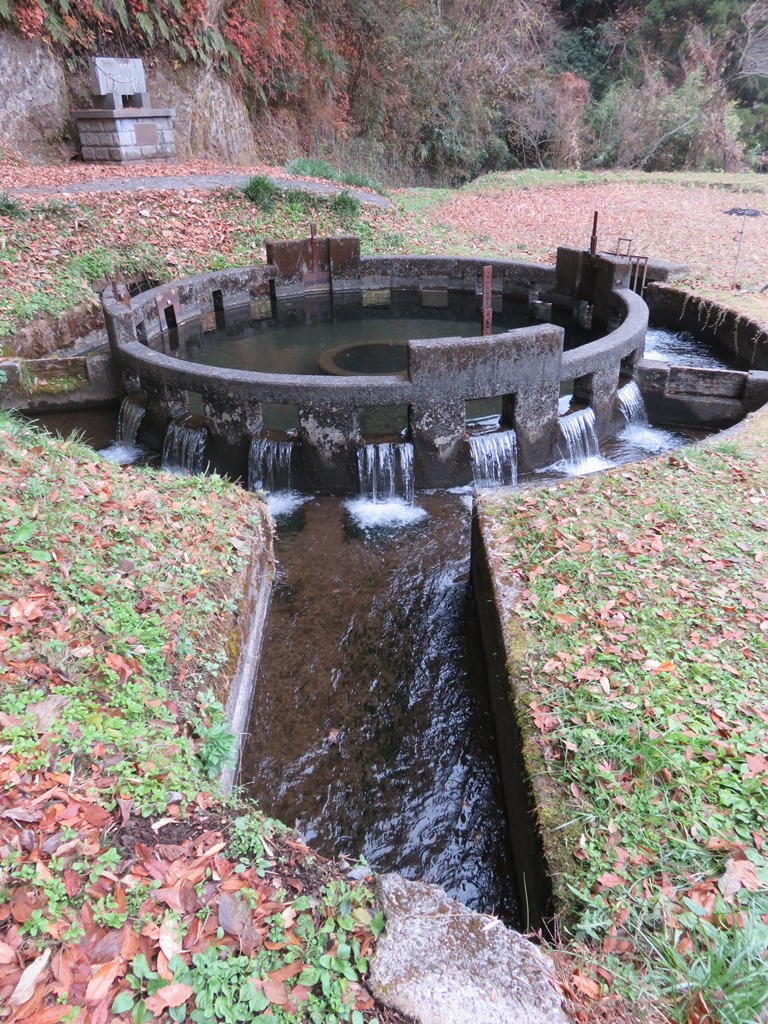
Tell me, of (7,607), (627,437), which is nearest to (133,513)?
(7,607)

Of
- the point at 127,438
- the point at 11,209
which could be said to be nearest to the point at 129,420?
the point at 127,438

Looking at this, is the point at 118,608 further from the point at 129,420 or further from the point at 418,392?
the point at 129,420

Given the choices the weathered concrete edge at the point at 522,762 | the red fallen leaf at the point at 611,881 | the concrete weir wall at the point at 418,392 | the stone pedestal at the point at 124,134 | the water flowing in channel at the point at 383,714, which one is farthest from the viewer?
the stone pedestal at the point at 124,134

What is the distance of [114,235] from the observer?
13.2 metres

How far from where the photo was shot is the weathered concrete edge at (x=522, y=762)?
328 centimetres

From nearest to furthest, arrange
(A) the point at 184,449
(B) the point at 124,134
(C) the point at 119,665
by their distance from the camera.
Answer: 1. (C) the point at 119,665
2. (A) the point at 184,449
3. (B) the point at 124,134

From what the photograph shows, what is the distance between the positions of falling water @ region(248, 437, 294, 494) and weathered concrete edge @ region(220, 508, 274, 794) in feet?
6.26

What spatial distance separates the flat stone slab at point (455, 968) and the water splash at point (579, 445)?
6.46 metres

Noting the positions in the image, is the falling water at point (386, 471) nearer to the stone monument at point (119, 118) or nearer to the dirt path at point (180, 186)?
the dirt path at point (180, 186)

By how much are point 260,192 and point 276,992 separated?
16.5 m

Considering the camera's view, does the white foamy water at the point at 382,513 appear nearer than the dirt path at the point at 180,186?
Yes

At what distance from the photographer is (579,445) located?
897cm

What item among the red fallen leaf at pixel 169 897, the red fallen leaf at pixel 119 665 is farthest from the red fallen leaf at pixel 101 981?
the red fallen leaf at pixel 119 665

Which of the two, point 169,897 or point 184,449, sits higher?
point 169,897
